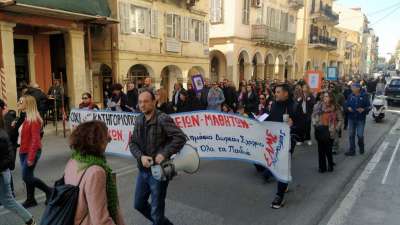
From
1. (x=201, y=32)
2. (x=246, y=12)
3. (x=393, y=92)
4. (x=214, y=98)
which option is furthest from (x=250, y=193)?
(x=246, y=12)

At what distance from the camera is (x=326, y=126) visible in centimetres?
707

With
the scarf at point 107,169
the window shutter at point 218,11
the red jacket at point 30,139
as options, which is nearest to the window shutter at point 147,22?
the window shutter at point 218,11

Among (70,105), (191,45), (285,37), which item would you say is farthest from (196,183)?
(285,37)

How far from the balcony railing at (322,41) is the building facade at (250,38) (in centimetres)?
776

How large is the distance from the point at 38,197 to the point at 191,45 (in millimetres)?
16530

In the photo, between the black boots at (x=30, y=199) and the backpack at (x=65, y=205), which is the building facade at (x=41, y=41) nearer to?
the black boots at (x=30, y=199)

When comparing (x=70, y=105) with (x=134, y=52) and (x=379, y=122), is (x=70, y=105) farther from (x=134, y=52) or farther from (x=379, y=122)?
(x=379, y=122)

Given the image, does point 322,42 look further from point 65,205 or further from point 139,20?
point 65,205

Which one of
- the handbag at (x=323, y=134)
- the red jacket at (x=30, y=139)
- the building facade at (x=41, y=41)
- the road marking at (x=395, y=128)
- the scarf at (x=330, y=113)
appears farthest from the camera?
the road marking at (x=395, y=128)

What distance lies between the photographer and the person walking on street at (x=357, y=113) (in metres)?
8.62

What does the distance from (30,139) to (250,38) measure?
78.1 ft

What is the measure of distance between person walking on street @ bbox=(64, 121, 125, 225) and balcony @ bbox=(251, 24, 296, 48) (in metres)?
25.7

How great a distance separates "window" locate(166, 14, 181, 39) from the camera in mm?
19234

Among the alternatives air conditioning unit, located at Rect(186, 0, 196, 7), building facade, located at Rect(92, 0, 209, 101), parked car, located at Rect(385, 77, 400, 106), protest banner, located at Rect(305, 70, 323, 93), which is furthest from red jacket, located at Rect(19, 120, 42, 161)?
parked car, located at Rect(385, 77, 400, 106)
